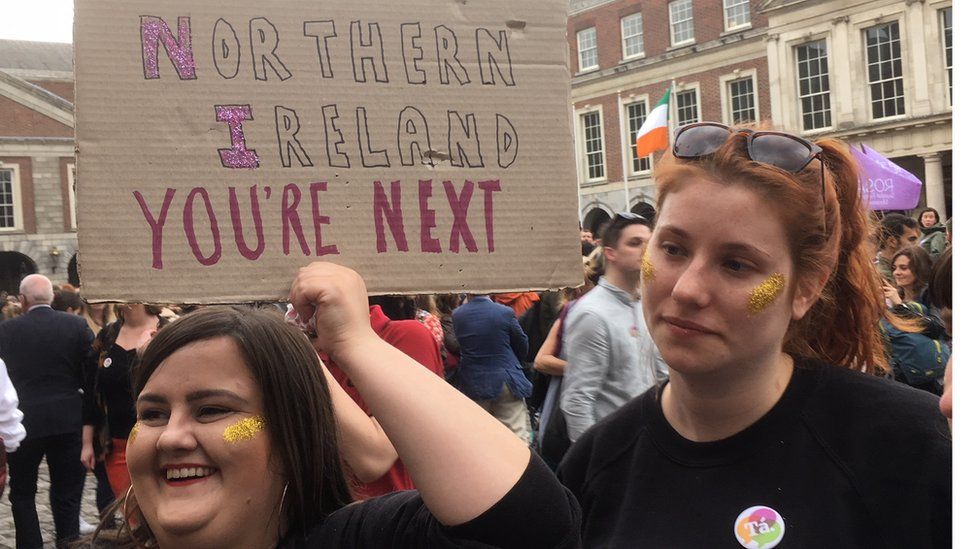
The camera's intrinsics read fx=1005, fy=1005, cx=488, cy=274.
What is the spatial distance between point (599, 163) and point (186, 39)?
31.7m

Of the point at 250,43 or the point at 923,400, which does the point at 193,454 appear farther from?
the point at 923,400

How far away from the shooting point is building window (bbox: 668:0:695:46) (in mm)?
30734

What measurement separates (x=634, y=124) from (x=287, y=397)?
101 ft

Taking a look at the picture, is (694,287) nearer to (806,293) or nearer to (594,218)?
(806,293)

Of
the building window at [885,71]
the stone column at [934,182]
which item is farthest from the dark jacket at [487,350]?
the building window at [885,71]

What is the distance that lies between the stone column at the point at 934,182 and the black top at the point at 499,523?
25124 millimetres

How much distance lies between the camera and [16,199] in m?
38.7

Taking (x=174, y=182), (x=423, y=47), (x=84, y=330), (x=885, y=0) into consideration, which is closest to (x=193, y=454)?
(x=174, y=182)

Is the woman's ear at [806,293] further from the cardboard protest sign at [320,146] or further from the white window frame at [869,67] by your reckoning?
the white window frame at [869,67]

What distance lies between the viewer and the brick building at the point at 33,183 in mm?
37938

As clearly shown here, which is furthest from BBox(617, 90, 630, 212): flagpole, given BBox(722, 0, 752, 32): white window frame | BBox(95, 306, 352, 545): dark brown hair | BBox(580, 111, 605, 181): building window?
BBox(95, 306, 352, 545): dark brown hair

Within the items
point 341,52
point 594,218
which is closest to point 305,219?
point 341,52

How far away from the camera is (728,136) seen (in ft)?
6.40

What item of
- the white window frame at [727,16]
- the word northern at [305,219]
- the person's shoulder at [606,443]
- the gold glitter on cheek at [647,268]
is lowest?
the person's shoulder at [606,443]
